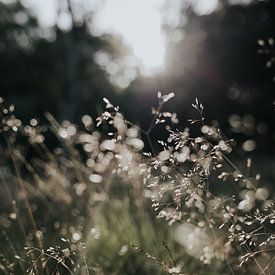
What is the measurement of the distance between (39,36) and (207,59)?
9755 millimetres

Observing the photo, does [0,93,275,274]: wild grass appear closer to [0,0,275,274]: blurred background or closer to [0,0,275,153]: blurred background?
[0,0,275,274]: blurred background

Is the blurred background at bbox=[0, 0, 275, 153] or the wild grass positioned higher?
the blurred background at bbox=[0, 0, 275, 153]

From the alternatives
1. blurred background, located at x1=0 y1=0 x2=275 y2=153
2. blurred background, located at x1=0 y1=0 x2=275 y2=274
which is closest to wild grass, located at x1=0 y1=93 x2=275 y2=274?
blurred background, located at x1=0 y1=0 x2=275 y2=274

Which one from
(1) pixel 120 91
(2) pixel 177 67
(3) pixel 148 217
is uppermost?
(1) pixel 120 91

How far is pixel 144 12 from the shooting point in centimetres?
823

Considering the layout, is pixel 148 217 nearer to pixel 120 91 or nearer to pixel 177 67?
pixel 177 67

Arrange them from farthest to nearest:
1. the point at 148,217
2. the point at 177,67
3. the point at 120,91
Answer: the point at 120,91 → the point at 177,67 → the point at 148,217

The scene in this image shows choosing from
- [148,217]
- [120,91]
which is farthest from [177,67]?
[148,217]

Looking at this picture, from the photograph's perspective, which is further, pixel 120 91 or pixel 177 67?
pixel 120 91

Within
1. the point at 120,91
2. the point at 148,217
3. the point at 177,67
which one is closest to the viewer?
the point at 148,217

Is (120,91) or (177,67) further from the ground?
(120,91)

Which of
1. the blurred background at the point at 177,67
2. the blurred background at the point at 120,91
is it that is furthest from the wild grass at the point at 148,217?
the blurred background at the point at 177,67

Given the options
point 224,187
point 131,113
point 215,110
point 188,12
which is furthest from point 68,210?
point 188,12

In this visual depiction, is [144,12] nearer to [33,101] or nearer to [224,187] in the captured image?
[224,187]
